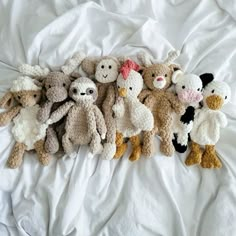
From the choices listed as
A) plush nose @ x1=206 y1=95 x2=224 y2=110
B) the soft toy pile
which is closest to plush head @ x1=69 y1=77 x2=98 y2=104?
the soft toy pile

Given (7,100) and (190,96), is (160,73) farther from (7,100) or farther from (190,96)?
(7,100)

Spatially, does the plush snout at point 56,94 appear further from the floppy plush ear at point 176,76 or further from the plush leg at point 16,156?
the floppy plush ear at point 176,76

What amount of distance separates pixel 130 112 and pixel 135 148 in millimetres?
102

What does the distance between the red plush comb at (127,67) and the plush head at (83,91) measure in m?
0.09

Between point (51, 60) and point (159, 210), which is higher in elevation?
point (51, 60)

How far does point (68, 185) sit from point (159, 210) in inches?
9.8

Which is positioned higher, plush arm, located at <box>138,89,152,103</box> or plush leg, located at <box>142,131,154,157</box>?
plush arm, located at <box>138,89,152,103</box>

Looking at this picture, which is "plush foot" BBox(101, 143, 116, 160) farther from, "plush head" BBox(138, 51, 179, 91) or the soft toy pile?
"plush head" BBox(138, 51, 179, 91)

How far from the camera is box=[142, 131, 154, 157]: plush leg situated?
0.91 m

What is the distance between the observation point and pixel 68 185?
90 cm

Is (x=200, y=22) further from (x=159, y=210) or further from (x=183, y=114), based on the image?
(x=159, y=210)

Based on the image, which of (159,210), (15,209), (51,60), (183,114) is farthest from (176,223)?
(51,60)

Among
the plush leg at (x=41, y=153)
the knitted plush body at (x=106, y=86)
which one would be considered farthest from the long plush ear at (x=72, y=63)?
the plush leg at (x=41, y=153)

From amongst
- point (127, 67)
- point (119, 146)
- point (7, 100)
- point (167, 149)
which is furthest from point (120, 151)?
point (7, 100)
